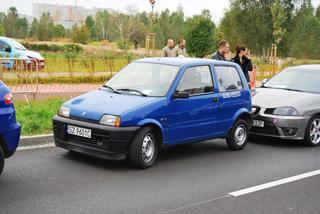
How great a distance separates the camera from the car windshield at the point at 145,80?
797 cm

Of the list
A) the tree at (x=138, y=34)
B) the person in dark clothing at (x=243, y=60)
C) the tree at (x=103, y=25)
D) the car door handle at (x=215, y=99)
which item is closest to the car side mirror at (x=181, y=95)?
the car door handle at (x=215, y=99)

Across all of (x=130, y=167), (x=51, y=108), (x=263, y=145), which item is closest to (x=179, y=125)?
(x=130, y=167)

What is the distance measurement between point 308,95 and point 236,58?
3081mm

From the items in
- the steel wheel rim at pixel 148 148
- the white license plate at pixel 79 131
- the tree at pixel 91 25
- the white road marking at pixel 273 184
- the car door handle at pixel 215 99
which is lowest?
the white road marking at pixel 273 184

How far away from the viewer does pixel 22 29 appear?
63250 millimetres

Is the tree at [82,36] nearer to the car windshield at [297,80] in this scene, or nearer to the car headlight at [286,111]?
the car windshield at [297,80]

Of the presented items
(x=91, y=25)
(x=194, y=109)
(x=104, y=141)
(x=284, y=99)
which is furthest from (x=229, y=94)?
(x=91, y=25)

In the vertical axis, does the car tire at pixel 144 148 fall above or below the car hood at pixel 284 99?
below

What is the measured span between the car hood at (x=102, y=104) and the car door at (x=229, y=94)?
1.64 metres

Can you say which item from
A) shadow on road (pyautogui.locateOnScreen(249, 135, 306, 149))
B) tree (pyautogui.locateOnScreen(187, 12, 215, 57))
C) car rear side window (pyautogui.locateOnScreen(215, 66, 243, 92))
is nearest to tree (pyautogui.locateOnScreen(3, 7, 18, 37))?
tree (pyautogui.locateOnScreen(187, 12, 215, 57))

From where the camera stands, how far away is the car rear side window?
8.95m

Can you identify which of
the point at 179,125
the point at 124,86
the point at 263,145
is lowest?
the point at 263,145

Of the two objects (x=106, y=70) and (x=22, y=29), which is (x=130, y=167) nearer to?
(x=106, y=70)

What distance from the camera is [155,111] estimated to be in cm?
754
